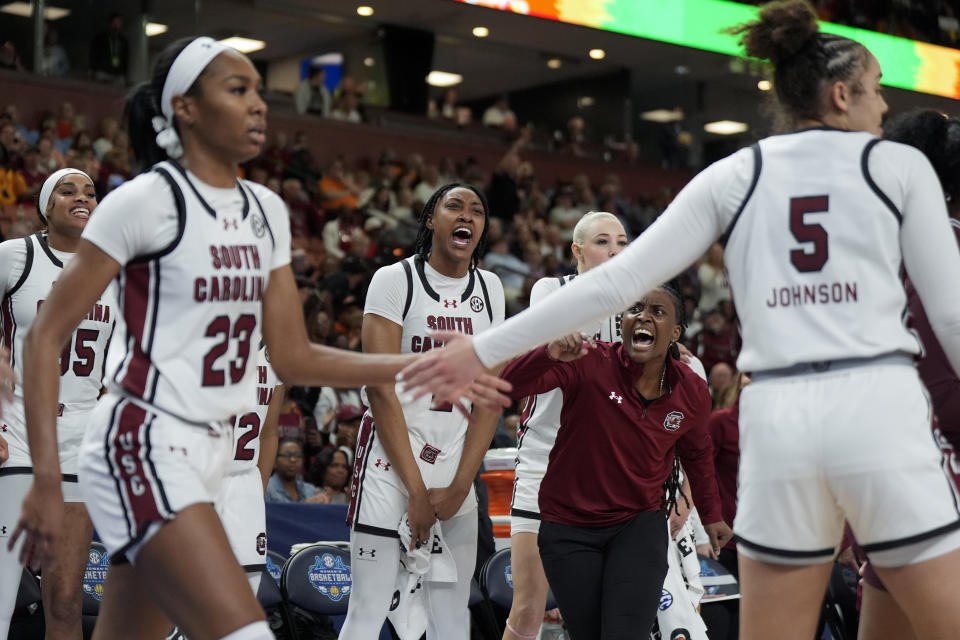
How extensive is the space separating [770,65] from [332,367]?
4.90 feet

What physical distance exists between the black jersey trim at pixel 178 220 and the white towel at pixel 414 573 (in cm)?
240

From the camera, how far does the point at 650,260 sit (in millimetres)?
3195

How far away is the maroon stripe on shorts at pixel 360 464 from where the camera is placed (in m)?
5.39

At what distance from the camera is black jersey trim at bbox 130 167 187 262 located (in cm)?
320

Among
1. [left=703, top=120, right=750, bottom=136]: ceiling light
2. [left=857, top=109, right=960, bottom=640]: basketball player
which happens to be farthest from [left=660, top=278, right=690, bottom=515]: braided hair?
[left=703, top=120, right=750, bottom=136]: ceiling light

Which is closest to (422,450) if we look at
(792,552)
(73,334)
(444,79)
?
(73,334)

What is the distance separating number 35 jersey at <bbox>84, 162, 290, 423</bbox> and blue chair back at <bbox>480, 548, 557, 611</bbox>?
4.23 metres

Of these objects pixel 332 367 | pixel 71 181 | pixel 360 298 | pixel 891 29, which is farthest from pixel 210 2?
pixel 332 367

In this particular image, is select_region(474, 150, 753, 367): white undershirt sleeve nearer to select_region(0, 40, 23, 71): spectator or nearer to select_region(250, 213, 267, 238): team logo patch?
select_region(250, 213, 267, 238): team logo patch

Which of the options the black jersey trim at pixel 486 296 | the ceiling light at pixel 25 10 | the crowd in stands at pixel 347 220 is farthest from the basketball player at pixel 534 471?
the ceiling light at pixel 25 10

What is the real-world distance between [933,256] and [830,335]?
319mm

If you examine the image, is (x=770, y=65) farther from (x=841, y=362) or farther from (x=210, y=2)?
(x=210, y=2)

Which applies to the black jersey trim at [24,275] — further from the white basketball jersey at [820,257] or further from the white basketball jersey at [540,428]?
the white basketball jersey at [820,257]

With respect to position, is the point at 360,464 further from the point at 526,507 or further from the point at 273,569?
the point at 273,569
